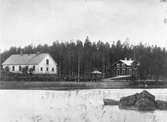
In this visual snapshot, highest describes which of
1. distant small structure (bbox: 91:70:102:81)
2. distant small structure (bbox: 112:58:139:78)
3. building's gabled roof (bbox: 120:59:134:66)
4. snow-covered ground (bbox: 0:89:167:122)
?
building's gabled roof (bbox: 120:59:134:66)

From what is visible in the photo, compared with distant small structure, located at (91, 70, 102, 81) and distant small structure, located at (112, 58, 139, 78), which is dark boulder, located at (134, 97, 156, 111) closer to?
distant small structure, located at (112, 58, 139, 78)

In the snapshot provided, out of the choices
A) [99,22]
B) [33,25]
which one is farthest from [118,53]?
[33,25]

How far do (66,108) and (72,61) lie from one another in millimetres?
306

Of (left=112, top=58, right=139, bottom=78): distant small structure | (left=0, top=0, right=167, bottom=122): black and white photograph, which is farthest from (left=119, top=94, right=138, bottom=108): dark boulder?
(left=112, top=58, right=139, bottom=78): distant small structure

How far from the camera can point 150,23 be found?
5.96ft

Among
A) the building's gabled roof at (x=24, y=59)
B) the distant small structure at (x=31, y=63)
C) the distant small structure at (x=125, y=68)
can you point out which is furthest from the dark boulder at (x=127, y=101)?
the building's gabled roof at (x=24, y=59)

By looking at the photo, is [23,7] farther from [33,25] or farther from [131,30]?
[131,30]

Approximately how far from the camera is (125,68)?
1768 mm

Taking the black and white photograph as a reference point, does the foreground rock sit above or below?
below

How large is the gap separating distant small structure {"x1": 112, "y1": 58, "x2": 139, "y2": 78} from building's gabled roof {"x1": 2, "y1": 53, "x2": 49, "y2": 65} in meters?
0.46

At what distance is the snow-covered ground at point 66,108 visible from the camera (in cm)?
171

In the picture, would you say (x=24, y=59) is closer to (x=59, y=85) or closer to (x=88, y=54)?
(x=59, y=85)

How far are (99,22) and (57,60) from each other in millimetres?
367

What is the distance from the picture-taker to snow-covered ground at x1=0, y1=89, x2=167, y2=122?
171 cm
